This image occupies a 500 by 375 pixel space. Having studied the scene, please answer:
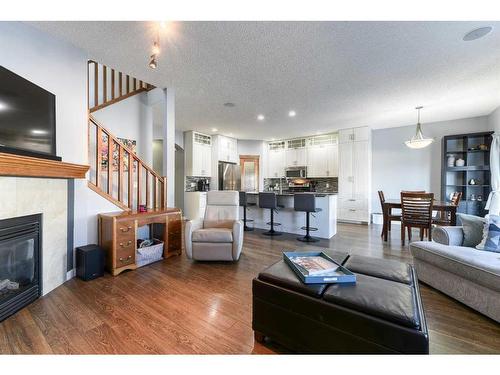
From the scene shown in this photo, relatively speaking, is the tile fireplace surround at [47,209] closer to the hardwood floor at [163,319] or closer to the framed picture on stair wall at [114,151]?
the hardwood floor at [163,319]

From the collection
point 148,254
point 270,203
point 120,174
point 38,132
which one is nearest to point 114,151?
point 120,174

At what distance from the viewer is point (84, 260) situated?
2.37m

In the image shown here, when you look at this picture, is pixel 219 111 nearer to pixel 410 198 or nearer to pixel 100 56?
pixel 100 56

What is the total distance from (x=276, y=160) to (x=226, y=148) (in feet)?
6.24

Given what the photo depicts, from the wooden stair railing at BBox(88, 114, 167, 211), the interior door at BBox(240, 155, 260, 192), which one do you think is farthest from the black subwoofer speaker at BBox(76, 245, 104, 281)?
the interior door at BBox(240, 155, 260, 192)

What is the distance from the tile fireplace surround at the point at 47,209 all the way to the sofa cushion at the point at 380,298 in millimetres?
2564

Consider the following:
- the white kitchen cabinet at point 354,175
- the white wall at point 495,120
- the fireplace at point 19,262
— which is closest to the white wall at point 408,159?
the white wall at point 495,120

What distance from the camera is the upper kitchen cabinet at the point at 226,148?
6.84m

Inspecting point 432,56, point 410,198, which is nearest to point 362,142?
point 410,198

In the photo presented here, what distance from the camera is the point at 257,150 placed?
7.80m

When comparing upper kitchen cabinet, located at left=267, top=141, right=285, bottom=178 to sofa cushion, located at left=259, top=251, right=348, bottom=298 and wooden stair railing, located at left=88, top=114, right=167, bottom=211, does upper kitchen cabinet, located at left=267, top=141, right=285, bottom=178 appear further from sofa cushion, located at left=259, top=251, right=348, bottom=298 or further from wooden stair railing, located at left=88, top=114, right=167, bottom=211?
sofa cushion, located at left=259, top=251, right=348, bottom=298

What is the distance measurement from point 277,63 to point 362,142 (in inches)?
164

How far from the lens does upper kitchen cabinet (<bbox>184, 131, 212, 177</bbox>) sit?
6.31 metres

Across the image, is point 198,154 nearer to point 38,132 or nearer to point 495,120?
point 38,132
